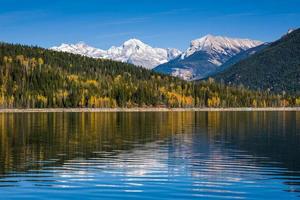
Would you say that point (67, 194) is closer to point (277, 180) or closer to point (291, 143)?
point (277, 180)

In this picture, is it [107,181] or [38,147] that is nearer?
[107,181]

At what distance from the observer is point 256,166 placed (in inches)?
2441

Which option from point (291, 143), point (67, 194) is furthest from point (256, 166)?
point (291, 143)

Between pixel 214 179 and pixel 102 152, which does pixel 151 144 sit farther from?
pixel 214 179

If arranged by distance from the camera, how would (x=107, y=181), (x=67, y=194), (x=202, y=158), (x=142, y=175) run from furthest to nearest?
1. (x=202, y=158)
2. (x=142, y=175)
3. (x=107, y=181)
4. (x=67, y=194)

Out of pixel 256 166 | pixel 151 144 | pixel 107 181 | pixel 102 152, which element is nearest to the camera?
pixel 107 181

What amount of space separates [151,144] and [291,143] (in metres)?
23.1

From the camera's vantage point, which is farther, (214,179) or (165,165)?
(165,165)

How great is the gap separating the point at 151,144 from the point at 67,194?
44.8 m

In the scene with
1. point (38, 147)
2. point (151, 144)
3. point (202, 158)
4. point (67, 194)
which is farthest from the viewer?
point (151, 144)

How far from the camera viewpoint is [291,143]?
92.4m

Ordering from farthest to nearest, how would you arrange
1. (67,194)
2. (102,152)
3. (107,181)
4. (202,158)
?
1. (102,152)
2. (202,158)
3. (107,181)
4. (67,194)

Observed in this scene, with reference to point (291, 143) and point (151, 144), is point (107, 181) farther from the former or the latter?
point (291, 143)

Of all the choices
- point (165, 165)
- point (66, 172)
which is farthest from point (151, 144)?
point (66, 172)
